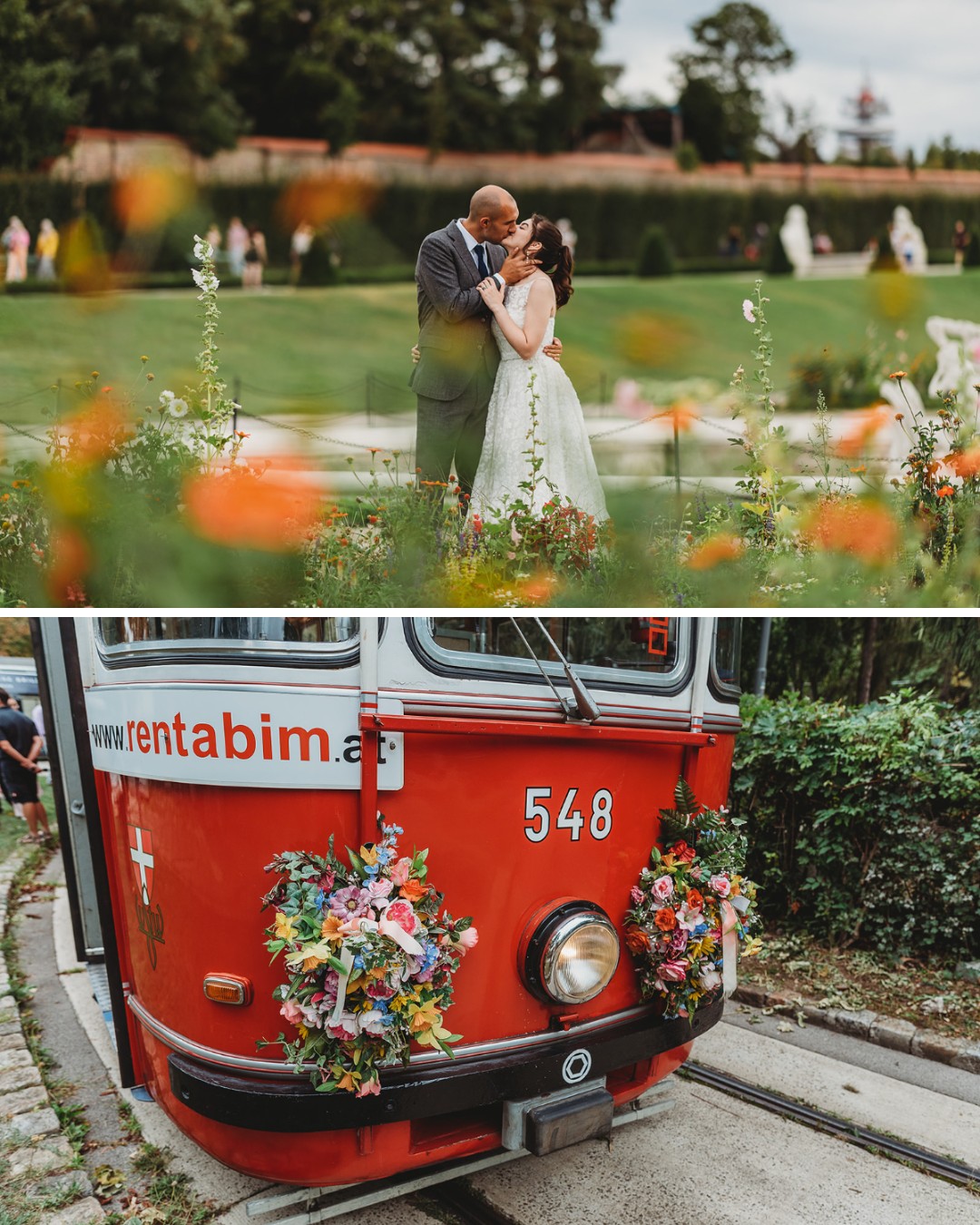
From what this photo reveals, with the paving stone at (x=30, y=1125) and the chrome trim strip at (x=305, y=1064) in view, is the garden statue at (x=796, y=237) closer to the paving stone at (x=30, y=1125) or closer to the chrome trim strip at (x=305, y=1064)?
the chrome trim strip at (x=305, y=1064)

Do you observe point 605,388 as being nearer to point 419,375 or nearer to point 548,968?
point 419,375

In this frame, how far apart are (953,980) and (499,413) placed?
151 inches

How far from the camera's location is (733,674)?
378 cm

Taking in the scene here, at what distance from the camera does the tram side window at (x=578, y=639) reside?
9.55ft

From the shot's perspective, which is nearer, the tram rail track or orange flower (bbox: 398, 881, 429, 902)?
orange flower (bbox: 398, 881, 429, 902)

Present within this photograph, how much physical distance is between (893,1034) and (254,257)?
13.1 feet

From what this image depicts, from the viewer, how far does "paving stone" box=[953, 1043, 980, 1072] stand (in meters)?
4.46

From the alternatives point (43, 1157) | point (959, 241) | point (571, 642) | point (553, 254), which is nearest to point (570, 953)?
point (571, 642)

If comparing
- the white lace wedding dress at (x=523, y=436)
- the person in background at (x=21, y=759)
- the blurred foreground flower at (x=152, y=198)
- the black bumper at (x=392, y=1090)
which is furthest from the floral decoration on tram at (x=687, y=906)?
the person in background at (x=21, y=759)

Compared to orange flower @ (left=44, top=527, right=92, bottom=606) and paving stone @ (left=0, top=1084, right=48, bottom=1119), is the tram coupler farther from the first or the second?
paving stone @ (left=0, top=1084, right=48, bottom=1119)

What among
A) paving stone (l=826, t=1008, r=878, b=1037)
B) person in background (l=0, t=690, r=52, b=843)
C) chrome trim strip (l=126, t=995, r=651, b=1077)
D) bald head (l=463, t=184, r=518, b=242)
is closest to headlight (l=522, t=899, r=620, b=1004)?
chrome trim strip (l=126, t=995, r=651, b=1077)

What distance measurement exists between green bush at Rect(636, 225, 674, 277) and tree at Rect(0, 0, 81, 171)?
5.69 feet

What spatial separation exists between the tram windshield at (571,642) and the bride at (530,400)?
32cm

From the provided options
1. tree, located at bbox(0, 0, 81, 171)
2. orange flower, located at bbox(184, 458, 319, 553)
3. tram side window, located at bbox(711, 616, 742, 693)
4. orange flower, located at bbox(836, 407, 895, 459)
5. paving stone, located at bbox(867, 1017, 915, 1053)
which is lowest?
paving stone, located at bbox(867, 1017, 915, 1053)
